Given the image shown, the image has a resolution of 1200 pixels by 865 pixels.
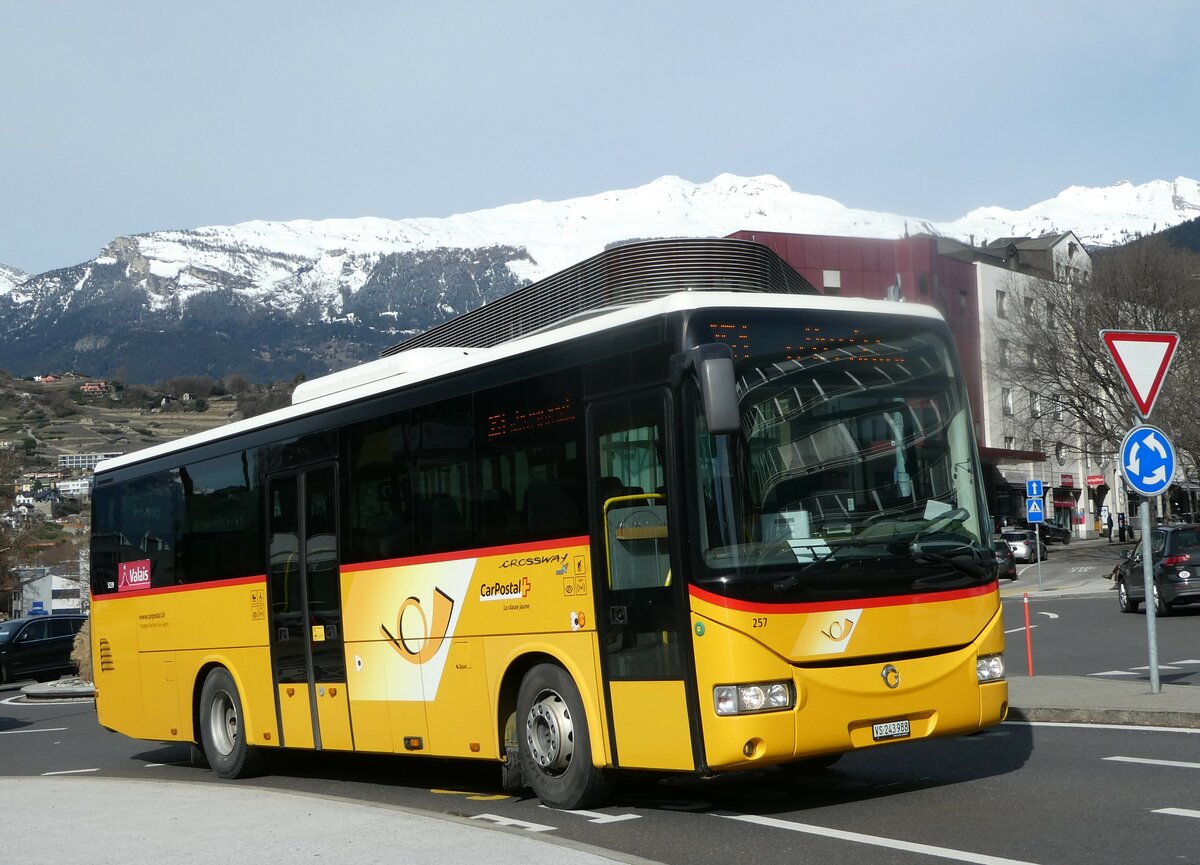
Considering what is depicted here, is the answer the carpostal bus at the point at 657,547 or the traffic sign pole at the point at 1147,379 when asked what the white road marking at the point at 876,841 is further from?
the traffic sign pole at the point at 1147,379

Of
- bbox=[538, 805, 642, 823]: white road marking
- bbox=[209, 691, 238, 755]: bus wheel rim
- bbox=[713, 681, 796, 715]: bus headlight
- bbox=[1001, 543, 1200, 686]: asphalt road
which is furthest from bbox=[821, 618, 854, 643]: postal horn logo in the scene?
bbox=[1001, 543, 1200, 686]: asphalt road

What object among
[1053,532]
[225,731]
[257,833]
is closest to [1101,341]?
[1053,532]

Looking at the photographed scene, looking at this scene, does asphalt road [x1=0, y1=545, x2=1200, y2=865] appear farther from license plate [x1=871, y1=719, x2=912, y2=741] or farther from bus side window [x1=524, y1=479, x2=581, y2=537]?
bus side window [x1=524, y1=479, x2=581, y2=537]


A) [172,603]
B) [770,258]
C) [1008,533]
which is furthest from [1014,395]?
[172,603]

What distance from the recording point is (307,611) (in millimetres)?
12742

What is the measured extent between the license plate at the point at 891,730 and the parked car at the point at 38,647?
30332 mm

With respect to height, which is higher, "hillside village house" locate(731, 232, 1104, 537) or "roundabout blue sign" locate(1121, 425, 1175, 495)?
"hillside village house" locate(731, 232, 1104, 537)

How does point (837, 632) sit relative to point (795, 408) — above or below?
below

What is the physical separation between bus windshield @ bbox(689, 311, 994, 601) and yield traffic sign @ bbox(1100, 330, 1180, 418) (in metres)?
4.79

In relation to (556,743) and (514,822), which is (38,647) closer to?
(556,743)

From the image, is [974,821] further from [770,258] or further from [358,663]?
[770,258]

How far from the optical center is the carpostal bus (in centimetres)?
886

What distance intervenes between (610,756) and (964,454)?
2968 mm

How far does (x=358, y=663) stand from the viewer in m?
12.1
